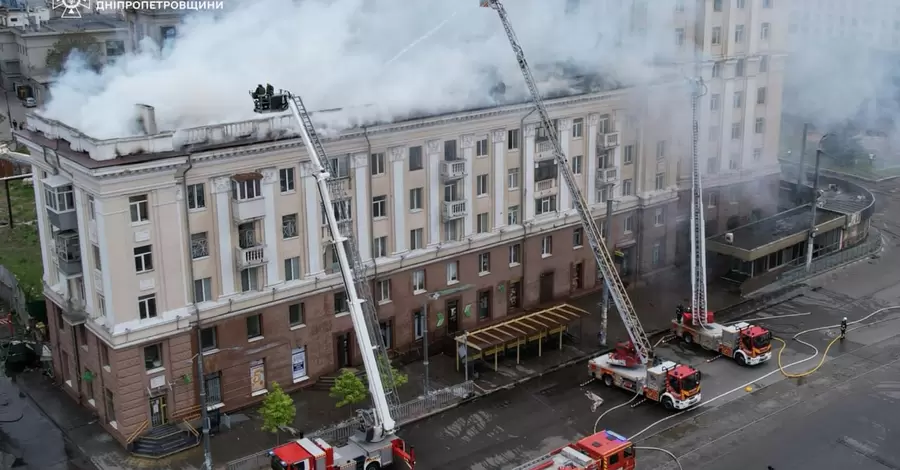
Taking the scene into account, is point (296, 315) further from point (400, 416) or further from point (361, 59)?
point (361, 59)

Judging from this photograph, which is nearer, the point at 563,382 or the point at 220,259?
the point at 220,259

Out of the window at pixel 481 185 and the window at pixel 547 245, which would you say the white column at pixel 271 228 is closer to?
the window at pixel 481 185

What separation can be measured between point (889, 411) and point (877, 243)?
91.5ft

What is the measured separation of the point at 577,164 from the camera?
61.3 metres

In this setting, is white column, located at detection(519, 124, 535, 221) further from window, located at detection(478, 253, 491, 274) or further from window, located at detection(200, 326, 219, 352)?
window, located at detection(200, 326, 219, 352)

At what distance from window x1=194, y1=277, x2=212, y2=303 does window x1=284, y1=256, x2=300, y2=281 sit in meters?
4.03

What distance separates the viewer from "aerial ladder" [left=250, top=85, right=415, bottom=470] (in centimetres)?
3884

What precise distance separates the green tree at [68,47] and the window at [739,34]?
243 feet

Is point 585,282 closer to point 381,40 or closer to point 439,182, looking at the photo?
point 439,182

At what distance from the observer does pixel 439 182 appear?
A: 55.2 m

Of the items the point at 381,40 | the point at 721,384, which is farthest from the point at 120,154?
the point at 721,384

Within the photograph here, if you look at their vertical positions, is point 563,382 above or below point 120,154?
below

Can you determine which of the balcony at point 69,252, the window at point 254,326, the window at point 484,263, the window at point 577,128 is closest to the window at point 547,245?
the window at point 484,263

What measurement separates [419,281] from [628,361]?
12215 millimetres
